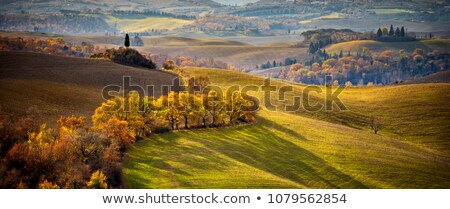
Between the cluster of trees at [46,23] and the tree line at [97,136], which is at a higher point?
the cluster of trees at [46,23]

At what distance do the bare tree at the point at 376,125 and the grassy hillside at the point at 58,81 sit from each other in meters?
22.9

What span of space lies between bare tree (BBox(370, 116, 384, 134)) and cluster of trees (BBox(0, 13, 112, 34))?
79764 mm

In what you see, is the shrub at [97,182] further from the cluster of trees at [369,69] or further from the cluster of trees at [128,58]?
the cluster of trees at [369,69]

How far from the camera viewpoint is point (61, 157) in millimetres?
26688

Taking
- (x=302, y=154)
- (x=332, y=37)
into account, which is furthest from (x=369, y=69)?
(x=302, y=154)

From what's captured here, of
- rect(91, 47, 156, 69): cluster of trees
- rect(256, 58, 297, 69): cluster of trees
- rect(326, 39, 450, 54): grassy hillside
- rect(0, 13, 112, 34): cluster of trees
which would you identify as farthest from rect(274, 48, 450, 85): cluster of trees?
rect(91, 47, 156, 69): cluster of trees

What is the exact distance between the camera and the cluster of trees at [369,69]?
151750 millimetres

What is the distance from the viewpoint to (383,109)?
211ft

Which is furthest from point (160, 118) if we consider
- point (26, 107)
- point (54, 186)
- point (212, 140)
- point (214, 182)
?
point (54, 186)

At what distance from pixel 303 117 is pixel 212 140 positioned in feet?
65.7

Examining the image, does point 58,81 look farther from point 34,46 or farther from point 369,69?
point 369,69

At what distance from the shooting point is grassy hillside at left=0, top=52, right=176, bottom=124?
43719mm

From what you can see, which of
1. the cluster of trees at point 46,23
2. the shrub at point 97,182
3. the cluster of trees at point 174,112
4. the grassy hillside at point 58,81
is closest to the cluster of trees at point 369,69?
the cluster of trees at point 46,23
